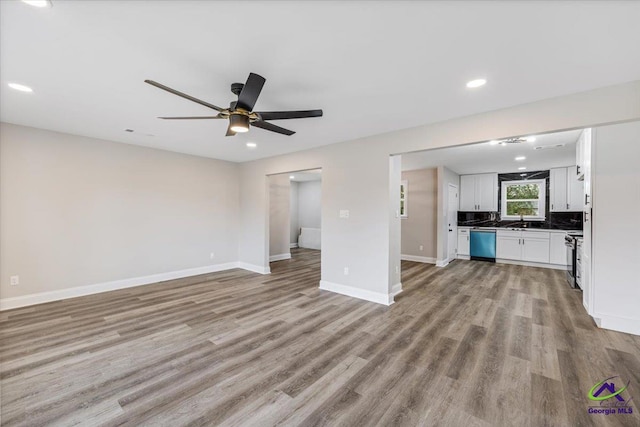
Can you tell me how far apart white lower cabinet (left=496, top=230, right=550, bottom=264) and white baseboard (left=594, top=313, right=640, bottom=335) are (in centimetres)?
394

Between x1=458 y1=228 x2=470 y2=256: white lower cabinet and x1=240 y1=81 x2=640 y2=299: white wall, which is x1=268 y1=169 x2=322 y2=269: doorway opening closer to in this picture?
x1=240 y1=81 x2=640 y2=299: white wall

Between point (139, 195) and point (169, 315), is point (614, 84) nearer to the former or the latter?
point (169, 315)

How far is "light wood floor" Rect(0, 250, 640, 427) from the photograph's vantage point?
1778 mm

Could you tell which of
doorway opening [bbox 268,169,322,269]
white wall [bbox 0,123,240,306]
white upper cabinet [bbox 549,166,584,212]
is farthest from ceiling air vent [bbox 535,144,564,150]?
white wall [bbox 0,123,240,306]

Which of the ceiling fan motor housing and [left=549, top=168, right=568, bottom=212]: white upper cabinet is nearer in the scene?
the ceiling fan motor housing

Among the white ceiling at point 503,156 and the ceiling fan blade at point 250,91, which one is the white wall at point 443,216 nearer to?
the white ceiling at point 503,156

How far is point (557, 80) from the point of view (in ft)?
7.47

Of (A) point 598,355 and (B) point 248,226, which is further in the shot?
(B) point 248,226

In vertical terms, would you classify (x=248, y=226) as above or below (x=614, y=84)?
below

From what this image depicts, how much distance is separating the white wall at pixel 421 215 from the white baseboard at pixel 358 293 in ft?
11.9

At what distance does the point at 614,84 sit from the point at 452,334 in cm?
286

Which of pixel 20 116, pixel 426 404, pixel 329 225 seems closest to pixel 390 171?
pixel 329 225

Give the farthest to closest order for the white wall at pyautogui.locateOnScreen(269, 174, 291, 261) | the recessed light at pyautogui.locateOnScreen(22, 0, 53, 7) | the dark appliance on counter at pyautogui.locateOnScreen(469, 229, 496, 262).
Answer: the white wall at pyautogui.locateOnScreen(269, 174, 291, 261) → the dark appliance on counter at pyautogui.locateOnScreen(469, 229, 496, 262) → the recessed light at pyautogui.locateOnScreen(22, 0, 53, 7)

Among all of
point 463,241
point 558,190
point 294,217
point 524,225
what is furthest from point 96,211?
point 558,190
